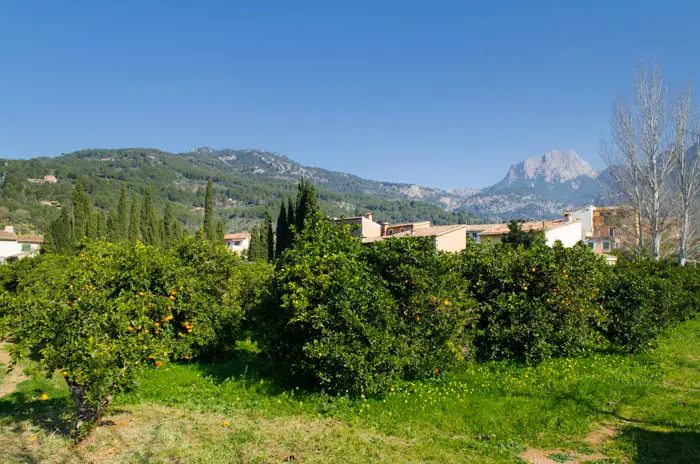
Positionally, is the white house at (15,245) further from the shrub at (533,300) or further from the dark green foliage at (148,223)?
the shrub at (533,300)

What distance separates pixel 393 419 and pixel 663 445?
3.60 m

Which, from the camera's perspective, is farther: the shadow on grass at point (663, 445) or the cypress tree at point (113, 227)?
the cypress tree at point (113, 227)

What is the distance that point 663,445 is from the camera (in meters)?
5.58

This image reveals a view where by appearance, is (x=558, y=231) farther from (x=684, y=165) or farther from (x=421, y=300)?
(x=421, y=300)

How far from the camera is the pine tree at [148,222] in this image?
199 ft

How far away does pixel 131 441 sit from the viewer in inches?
221

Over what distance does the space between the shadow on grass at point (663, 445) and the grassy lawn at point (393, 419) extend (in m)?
0.01

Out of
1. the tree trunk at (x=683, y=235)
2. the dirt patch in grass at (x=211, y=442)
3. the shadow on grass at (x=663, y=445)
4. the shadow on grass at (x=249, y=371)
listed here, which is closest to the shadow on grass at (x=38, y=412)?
the dirt patch in grass at (x=211, y=442)

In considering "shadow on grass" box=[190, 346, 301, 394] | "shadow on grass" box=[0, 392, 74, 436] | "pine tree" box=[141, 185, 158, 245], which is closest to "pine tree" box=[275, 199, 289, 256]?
"pine tree" box=[141, 185, 158, 245]

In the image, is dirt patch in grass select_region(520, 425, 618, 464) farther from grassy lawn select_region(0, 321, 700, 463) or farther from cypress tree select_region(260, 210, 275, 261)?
cypress tree select_region(260, 210, 275, 261)

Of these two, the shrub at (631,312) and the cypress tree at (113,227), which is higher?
the cypress tree at (113,227)

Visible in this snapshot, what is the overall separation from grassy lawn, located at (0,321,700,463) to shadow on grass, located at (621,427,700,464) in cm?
1

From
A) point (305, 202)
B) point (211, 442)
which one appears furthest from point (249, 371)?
point (305, 202)

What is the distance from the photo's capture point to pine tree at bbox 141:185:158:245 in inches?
2392
